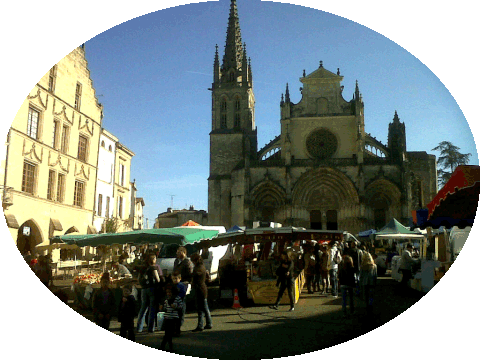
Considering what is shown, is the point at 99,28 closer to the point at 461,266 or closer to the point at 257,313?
the point at 461,266

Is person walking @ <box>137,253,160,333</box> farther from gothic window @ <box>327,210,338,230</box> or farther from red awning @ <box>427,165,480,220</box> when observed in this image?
gothic window @ <box>327,210,338,230</box>

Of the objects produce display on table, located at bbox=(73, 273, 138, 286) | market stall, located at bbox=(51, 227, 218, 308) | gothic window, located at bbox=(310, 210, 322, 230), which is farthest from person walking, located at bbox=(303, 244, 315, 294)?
gothic window, located at bbox=(310, 210, 322, 230)

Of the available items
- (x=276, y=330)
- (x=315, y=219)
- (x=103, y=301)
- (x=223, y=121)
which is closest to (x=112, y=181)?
(x=223, y=121)

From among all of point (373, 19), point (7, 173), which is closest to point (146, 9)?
point (373, 19)

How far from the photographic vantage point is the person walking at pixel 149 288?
783 cm

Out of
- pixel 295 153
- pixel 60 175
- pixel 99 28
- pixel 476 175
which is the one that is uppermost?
pixel 295 153

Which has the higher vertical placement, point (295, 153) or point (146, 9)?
point (295, 153)

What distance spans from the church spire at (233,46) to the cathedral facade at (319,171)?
20.6 feet

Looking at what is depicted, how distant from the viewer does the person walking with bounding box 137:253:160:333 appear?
7.83 metres

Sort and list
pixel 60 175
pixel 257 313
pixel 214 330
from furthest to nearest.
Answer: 1. pixel 60 175
2. pixel 257 313
3. pixel 214 330

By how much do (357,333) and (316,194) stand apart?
31.1 metres

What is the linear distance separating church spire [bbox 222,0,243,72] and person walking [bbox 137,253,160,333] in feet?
130

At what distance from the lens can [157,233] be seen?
10594 millimetres

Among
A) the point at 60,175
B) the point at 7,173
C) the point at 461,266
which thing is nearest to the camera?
the point at 461,266
